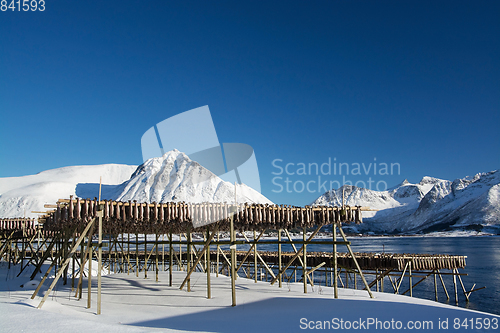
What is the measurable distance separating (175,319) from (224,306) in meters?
2.06

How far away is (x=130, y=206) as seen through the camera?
426 inches

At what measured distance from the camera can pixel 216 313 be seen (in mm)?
9961

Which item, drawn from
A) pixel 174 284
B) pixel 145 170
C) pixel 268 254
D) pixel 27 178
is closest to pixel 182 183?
pixel 145 170

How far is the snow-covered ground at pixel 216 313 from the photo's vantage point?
7609mm

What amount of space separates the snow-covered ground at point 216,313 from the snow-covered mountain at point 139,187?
338 ft

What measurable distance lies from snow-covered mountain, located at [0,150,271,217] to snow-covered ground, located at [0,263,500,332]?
103 metres

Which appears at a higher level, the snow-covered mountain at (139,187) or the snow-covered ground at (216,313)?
the snow-covered mountain at (139,187)

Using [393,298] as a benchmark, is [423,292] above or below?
below

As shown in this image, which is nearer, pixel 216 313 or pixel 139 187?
pixel 216 313

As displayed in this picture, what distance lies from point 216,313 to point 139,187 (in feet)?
486

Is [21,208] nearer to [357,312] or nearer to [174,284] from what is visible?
[174,284]

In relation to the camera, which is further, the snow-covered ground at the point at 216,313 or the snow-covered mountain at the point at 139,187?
the snow-covered mountain at the point at 139,187

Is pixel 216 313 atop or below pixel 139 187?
below

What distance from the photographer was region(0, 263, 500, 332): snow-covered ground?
25.0 ft
